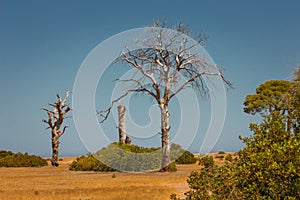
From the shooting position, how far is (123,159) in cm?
3234

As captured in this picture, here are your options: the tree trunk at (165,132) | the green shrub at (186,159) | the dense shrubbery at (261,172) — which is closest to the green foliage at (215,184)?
the dense shrubbery at (261,172)

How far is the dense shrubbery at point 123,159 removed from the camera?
31.7m

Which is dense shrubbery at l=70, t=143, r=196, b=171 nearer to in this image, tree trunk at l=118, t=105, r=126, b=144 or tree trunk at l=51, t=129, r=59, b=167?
tree trunk at l=118, t=105, r=126, b=144

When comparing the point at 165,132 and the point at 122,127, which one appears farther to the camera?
the point at 122,127

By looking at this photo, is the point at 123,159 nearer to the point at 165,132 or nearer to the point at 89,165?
the point at 89,165

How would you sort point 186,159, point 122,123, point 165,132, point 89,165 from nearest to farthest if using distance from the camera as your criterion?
point 165,132 < point 89,165 < point 122,123 < point 186,159

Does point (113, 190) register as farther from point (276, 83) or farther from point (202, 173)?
point (276, 83)

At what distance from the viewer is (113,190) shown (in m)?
15.7

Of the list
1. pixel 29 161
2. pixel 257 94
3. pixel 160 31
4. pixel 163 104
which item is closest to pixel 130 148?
pixel 163 104

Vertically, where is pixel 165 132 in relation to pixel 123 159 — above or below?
above

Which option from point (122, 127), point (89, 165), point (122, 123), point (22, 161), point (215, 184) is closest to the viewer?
point (215, 184)

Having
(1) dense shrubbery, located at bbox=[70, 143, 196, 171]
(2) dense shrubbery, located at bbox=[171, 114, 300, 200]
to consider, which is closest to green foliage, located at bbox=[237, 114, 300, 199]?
(2) dense shrubbery, located at bbox=[171, 114, 300, 200]

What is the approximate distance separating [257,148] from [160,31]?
2254 cm

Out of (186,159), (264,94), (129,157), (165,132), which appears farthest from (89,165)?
(264,94)
